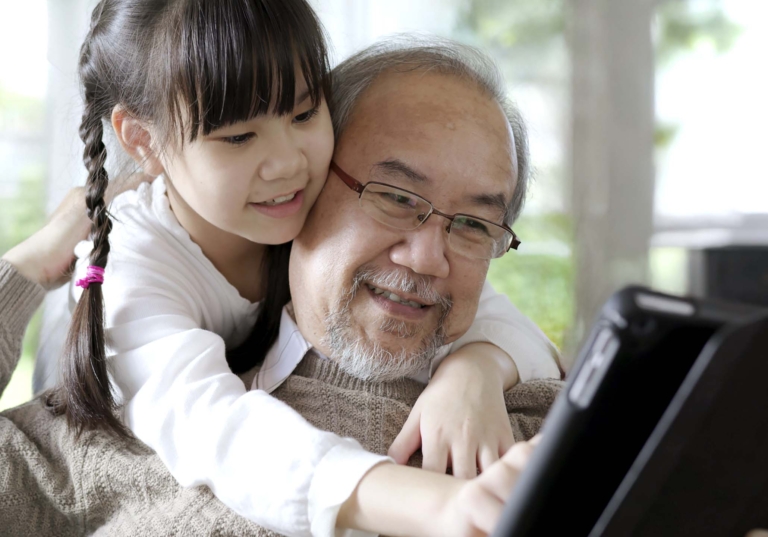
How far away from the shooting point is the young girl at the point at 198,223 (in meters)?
1.01

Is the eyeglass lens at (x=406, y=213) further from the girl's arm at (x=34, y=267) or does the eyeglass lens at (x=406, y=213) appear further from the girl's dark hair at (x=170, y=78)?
the girl's arm at (x=34, y=267)

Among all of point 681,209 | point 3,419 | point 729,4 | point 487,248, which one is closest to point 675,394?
point 487,248

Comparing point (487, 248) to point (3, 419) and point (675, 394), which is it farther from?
point (3, 419)

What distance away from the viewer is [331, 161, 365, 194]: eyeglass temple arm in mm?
1308

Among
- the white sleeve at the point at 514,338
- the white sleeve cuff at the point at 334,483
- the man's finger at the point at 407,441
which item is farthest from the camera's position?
the white sleeve at the point at 514,338

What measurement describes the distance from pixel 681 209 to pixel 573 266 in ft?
2.36

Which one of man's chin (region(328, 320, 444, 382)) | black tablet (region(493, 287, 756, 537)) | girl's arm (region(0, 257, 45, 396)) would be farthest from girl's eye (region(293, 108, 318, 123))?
black tablet (region(493, 287, 756, 537))

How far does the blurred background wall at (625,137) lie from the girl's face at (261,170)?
250 cm

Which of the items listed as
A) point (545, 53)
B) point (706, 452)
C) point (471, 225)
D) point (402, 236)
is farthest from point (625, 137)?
point (706, 452)

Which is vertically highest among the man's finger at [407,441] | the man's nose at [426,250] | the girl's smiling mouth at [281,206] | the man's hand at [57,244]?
the girl's smiling mouth at [281,206]

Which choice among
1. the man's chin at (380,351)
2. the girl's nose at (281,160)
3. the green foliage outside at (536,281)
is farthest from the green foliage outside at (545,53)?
the girl's nose at (281,160)

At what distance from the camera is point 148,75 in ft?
4.17

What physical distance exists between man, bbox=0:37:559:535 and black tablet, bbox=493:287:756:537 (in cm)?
68

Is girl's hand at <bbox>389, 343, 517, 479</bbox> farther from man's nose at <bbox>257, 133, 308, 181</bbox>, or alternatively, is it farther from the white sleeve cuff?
man's nose at <bbox>257, 133, 308, 181</bbox>
